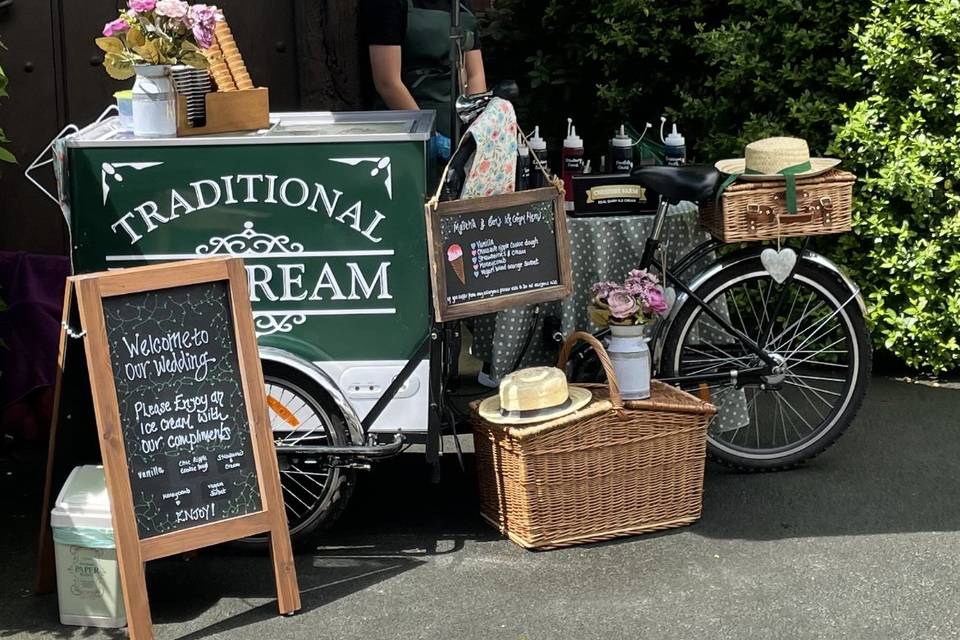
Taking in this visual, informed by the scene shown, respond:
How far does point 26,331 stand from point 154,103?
1.38 m

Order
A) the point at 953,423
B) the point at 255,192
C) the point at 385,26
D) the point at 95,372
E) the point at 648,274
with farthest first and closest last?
the point at 953,423 < the point at 385,26 < the point at 648,274 < the point at 255,192 < the point at 95,372

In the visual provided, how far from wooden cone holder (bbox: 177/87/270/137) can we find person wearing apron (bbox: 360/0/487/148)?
81 cm

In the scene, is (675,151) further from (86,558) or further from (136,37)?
(86,558)

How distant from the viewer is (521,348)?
500cm

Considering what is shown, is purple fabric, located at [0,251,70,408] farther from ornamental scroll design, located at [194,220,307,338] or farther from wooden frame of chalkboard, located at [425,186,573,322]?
wooden frame of chalkboard, located at [425,186,573,322]

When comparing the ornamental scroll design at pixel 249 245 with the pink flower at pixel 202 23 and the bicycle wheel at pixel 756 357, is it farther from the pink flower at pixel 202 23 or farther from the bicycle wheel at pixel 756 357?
the bicycle wheel at pixel 756 357

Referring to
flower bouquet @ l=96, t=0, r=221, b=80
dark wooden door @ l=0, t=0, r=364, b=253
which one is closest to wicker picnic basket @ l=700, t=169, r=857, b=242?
flower bouquet @ l=96, t=0, r=221, b=80

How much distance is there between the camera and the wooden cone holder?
443 centimetres

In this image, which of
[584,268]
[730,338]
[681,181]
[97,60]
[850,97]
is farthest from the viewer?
[97,60]

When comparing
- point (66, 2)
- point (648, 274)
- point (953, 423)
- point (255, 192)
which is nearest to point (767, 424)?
point (953, 423)

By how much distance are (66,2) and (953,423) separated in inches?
184

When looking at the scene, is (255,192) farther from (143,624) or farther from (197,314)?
(143,624)

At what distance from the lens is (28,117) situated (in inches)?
272

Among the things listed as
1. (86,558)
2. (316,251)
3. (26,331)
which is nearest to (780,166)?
(316,251)
